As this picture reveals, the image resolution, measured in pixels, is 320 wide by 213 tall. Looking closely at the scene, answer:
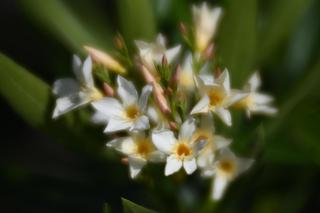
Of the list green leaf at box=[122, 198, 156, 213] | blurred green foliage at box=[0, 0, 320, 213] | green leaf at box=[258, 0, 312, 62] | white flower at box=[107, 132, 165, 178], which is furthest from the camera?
green leaf at box=[258, 0, 312, 62]

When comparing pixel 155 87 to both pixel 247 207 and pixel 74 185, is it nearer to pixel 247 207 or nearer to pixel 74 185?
pixel 74 185

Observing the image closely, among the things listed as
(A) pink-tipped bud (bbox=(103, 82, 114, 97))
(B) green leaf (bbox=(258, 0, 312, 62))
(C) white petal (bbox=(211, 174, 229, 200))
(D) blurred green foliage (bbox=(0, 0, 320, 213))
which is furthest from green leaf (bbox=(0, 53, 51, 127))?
(B) green leaf (bbox=(258, 0, 312, 62))

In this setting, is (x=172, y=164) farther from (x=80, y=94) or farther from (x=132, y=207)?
(x=80, y=94)

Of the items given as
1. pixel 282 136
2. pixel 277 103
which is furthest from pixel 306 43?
pixel 282 136

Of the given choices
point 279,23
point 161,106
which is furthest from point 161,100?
point 279,23

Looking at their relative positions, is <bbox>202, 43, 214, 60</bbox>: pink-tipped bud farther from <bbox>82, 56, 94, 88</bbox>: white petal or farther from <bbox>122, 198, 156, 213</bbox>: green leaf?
<bbox>122, 198, 156, 213</bbox>: green leaf
